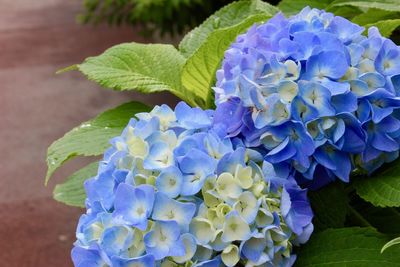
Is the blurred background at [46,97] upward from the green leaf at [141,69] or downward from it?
downward

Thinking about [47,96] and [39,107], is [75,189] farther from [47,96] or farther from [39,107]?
[47,96]

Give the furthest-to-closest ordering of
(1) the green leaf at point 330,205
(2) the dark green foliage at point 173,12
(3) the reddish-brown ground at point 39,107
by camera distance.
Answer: (2) the dark green foliage at point 173,12
(3) the reddish-brown ground at point 39,107
(1) the green leaf at point 330,205

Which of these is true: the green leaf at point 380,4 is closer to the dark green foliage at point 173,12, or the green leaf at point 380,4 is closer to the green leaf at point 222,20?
the green leaf at point 222,20

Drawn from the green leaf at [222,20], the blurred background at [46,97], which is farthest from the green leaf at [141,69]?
the blurred background at [46,97]

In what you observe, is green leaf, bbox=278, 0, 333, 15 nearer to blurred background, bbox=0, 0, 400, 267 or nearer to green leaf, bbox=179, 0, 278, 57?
green leaf, bbox=179, 0, 278, 57

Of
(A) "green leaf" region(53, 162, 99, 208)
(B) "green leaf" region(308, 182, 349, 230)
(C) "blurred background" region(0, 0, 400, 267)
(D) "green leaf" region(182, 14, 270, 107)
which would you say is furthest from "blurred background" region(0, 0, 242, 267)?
(B) "green leaf" region(308, 182, 349, 230)

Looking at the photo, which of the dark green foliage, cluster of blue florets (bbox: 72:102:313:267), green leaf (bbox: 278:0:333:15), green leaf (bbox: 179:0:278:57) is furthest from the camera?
the dark green foliage
